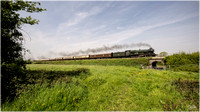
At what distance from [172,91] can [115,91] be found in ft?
12.3

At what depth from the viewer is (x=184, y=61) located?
55.4 ft

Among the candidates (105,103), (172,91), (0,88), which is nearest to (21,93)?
(0,88)

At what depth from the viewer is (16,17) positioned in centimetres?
482

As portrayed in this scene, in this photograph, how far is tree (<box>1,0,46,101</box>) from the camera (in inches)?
177

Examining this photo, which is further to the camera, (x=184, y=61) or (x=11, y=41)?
(x=184, y=61)

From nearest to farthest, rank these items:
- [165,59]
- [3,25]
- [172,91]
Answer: [3,25], [172,91], [165,59]

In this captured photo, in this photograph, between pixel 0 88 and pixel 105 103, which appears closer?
pixel 0 88

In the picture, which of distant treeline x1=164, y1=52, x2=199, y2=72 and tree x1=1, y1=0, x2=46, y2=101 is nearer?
tree x1=1, y1=0, x2=46, y2=101

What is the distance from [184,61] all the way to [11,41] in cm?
2485

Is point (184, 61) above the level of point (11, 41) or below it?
below

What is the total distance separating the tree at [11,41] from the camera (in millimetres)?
4492

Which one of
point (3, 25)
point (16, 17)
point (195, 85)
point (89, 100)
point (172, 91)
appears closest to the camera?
point (3, 25)

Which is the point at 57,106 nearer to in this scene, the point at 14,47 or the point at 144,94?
the point at 14,47

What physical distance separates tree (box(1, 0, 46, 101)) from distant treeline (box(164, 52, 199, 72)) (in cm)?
2228
